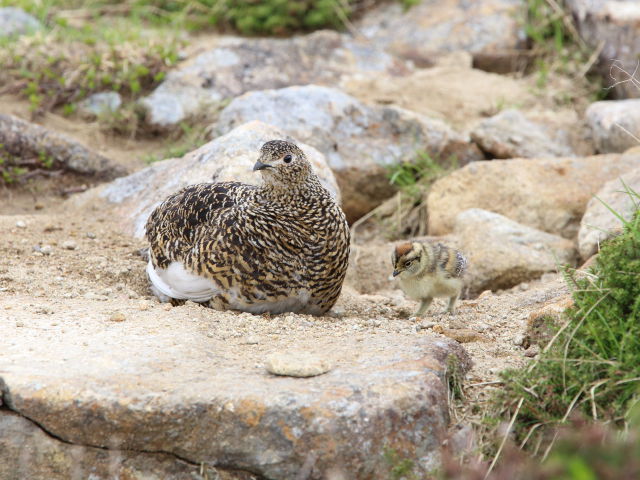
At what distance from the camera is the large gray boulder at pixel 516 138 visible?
808 centimetres

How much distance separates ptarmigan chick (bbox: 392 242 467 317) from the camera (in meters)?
5.25

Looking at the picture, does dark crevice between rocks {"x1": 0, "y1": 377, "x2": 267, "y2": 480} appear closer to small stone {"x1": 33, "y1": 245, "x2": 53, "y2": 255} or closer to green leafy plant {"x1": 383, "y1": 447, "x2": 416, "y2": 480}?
green leafy plant {"x1": 383, "y1": 447, "x2": 416, "y2": 480}

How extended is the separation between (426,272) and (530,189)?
2147 millimetres

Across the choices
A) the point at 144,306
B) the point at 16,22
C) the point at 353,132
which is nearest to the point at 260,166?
the point at 144,306

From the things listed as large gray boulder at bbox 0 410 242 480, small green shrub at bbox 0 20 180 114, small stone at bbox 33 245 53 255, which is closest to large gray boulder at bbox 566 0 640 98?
small green shrub at bbox 0 20 180 114

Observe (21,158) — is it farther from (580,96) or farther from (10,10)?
(580,96)

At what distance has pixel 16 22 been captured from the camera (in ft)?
33.0

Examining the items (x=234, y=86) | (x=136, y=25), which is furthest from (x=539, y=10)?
(x=136, y=25)

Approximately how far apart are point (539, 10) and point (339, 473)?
7964 millimetres

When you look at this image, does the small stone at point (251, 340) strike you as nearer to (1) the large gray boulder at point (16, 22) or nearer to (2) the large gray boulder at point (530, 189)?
(2) the large gray boulder at point (530, 189)

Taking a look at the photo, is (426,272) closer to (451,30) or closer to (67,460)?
(67,460)

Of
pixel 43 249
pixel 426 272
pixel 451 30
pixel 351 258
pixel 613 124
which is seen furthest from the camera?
pixel 451 30

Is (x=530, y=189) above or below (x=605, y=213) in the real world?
below

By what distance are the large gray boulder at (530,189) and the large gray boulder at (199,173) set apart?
116 centimetres
